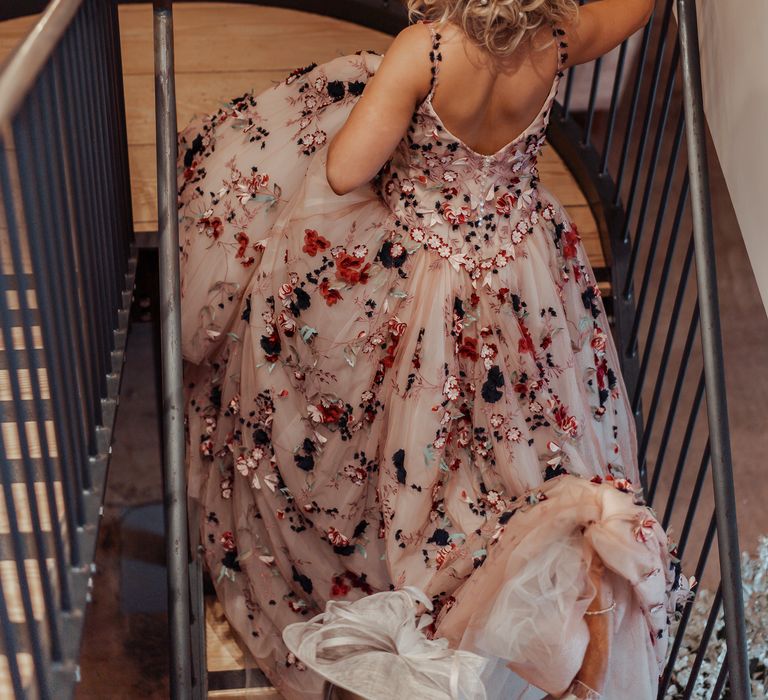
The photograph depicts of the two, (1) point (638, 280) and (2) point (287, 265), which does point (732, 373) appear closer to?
(1) point (638, 280)

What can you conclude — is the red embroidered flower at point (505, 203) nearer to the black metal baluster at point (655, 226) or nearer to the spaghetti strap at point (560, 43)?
the spaghetti strap at point (560, 43)

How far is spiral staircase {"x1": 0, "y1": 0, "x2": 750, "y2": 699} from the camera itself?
1.63m

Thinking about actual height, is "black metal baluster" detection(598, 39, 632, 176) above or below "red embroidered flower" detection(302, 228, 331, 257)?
above

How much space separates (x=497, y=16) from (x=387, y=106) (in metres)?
0.27

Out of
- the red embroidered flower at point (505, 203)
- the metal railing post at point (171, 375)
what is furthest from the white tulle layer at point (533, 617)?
the red embroidered flower at point (505, 203)

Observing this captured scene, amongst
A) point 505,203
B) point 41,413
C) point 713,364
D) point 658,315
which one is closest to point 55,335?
point 41,413

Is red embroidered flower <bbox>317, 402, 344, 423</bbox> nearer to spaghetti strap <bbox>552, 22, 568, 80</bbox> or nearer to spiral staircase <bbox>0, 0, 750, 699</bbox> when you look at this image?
spiral staircase <bbox>0, 0, 750, 699</bbox>

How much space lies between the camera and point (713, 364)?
2.35m

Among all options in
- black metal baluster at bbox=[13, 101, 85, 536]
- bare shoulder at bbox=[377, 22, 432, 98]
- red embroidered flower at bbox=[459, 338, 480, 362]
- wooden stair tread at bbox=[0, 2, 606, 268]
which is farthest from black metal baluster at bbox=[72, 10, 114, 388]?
wooden stair tread at bbox=[0, 2, 606, 268]

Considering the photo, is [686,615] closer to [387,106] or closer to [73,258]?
[387,106]

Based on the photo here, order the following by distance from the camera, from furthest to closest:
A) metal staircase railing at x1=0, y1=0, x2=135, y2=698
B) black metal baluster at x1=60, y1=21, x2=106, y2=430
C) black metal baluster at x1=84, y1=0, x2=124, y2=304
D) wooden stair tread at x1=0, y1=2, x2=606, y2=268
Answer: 1. wooden stair tread at x1=0, y1=2, x2=606, y2=268
2. black metal baluster at x1=84, y1=0, x2=124, y2=304
3. black metal baluster at x1=60, y1=21, x2=106, y2=430
4. metal staircase railing at x1=0, y1=0, x2=135, y2=698


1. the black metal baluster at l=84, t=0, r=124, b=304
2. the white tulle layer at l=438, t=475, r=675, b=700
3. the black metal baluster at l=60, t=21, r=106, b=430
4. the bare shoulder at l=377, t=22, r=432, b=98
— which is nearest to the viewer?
the white tulle layer at l=438, t=475, r=675, b=700

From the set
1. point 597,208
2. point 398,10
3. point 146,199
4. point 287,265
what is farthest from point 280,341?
point 398,10

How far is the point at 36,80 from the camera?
1659 mm
